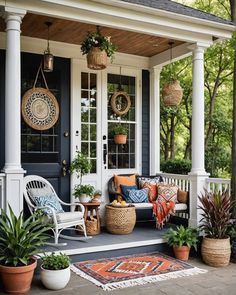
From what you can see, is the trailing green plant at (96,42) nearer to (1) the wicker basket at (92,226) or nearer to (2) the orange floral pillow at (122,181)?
(2) the orange floral pillow at (122,181)

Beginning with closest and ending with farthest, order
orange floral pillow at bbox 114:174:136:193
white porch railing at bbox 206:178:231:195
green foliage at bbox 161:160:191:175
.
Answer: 1. white porch railing at bbox 206:178:231:195
2. orange floral pillow at bbox 114:174:136:193
3. green foliage at bbox 161:160:191:175

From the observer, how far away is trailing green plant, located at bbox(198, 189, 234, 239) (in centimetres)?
488

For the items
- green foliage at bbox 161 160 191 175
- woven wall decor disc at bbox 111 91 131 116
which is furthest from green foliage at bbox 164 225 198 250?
green foliage at bbox 161 160 191 175

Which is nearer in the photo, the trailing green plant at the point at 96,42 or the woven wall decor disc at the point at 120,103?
the trailing green plant at the point at 96,42

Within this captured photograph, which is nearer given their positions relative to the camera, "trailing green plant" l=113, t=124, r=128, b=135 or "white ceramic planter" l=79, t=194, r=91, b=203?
"white ceramic planter" l=79, t=194, r=91, b=203

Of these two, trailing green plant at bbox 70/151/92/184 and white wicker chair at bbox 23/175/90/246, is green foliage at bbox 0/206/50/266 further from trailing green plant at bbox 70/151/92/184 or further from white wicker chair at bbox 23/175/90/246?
trailing green plant at bbox 70/151/92/184

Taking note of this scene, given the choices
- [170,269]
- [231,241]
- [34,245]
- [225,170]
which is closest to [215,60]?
[225,170]

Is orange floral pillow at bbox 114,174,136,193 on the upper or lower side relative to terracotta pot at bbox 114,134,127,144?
lower

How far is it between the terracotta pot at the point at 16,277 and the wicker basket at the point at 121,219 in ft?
6.08

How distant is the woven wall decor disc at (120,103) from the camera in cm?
656

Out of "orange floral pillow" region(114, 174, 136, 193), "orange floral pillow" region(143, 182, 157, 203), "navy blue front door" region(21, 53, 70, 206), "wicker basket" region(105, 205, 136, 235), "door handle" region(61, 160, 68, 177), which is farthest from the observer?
"orange floral pillow" region(114, 174, 136, 193)

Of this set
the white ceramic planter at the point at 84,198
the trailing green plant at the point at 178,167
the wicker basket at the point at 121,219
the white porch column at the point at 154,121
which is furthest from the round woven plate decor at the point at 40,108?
the trailing green plant at the point at 178,167

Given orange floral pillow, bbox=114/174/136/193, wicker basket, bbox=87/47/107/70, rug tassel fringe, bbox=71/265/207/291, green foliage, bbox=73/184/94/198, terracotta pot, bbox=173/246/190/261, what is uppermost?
wicker basket, bbox=87/47/107/70

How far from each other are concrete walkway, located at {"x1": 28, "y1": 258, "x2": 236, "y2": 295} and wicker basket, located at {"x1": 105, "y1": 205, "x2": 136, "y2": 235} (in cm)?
131
